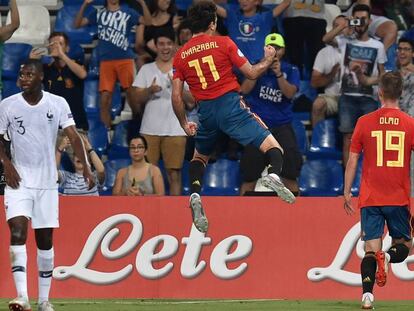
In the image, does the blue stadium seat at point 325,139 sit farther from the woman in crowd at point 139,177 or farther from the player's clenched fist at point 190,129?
the player's clenched fist at point 190,129

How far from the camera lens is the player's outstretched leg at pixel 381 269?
39.7 feet

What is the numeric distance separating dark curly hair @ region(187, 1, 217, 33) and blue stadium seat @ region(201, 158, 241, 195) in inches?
198

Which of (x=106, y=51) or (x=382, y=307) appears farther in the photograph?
(x=106, y=51)

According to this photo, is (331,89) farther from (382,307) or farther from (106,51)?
(382,307)

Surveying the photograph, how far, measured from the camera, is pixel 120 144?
18.1 m

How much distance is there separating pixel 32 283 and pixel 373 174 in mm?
4588

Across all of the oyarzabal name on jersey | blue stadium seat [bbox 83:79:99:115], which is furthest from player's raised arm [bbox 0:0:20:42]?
the oyarzabal name on jersey

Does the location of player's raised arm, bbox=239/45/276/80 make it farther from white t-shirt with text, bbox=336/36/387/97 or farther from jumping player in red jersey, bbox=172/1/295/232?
white t-shirt with text, bbox=336/36/387/97

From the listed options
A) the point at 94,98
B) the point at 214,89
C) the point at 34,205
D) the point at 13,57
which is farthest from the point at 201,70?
the point at 13,57

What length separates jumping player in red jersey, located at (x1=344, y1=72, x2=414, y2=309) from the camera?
12195 mm

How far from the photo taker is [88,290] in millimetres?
14938

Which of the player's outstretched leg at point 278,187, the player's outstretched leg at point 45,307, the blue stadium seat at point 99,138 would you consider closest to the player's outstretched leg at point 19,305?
the player's outstretched leg at point 45,307

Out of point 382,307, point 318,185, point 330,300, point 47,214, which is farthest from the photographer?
point 318,185

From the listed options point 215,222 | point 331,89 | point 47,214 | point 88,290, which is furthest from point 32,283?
point 331,89
